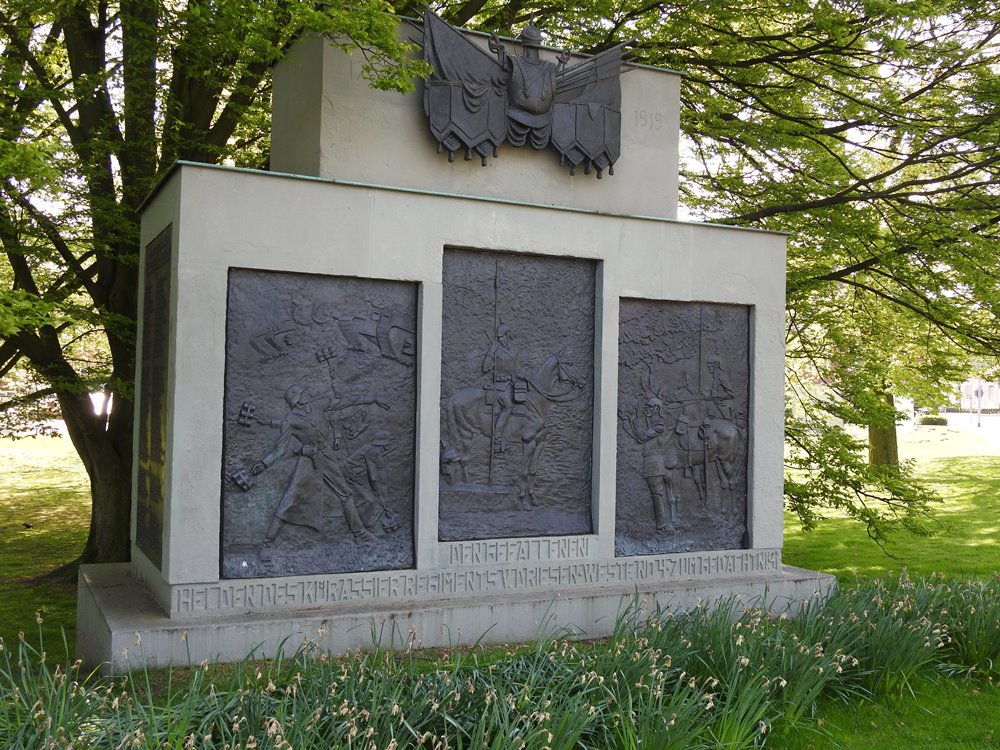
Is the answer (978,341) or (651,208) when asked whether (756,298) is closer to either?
(651,208)

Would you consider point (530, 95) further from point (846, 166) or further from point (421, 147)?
point (846, 166)

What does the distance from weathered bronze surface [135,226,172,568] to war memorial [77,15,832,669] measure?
6 centimetres

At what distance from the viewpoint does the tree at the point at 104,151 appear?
10891 mm

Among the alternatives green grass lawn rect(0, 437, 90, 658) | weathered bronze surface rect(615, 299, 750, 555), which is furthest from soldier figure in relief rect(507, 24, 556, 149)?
green grass lawn rect(0, 437, 90, 658)

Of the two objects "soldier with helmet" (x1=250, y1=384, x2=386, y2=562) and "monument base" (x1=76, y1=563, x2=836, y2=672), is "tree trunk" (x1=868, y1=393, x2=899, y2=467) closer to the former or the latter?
"monument base" (x1=76, y1=563, x2=836, y2=672)

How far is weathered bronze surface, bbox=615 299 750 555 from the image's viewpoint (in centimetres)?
974

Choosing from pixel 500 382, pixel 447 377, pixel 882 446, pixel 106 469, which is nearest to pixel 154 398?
pixel 447 377

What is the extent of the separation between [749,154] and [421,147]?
7459 mm

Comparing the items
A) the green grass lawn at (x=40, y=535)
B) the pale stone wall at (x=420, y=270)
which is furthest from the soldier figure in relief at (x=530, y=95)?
the green grass lawn at (x=40, y=535)

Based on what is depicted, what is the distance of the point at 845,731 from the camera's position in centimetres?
662

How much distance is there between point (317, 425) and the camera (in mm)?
8258

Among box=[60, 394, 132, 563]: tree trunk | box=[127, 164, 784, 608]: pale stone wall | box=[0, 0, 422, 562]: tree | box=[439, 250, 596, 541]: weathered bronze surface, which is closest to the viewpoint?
box=[127, 164, 784, 608]: pale stone wall

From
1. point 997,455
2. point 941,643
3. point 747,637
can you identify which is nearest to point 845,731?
point 747,637

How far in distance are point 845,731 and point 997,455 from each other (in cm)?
2539
